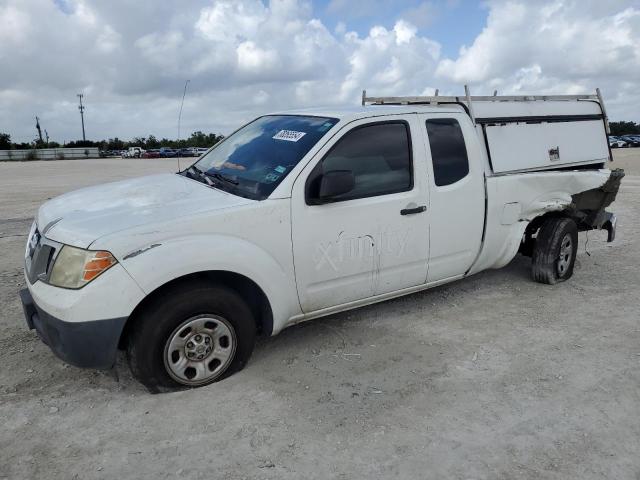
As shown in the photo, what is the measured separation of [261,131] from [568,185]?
3.13 meters

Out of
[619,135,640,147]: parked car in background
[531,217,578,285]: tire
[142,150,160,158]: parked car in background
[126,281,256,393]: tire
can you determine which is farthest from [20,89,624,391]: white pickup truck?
[142,150,160,158]: parked car in background

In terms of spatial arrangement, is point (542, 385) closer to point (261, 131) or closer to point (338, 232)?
point (338, 232)

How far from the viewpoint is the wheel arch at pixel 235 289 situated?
3168 millimetres

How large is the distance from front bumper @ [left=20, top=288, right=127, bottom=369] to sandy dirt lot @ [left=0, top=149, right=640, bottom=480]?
351 mm

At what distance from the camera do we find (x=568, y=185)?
532cm

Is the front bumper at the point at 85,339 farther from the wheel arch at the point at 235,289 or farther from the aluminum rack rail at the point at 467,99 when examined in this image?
the aluminum rack rail at the point at 467,99

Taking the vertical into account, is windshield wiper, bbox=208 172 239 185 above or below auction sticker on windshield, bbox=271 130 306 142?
below

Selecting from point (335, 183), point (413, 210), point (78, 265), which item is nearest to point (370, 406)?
point (335, 183)

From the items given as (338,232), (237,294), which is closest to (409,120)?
(338,232)

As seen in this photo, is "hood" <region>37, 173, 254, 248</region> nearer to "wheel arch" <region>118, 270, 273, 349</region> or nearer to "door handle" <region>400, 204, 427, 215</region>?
"wheel arch" <region>118, 270, 273, 349</region>

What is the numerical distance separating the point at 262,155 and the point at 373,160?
2.69 feet

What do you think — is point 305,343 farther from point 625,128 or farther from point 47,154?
point 625,128

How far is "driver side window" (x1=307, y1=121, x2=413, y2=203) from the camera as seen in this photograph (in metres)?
3.75

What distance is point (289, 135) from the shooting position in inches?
155
